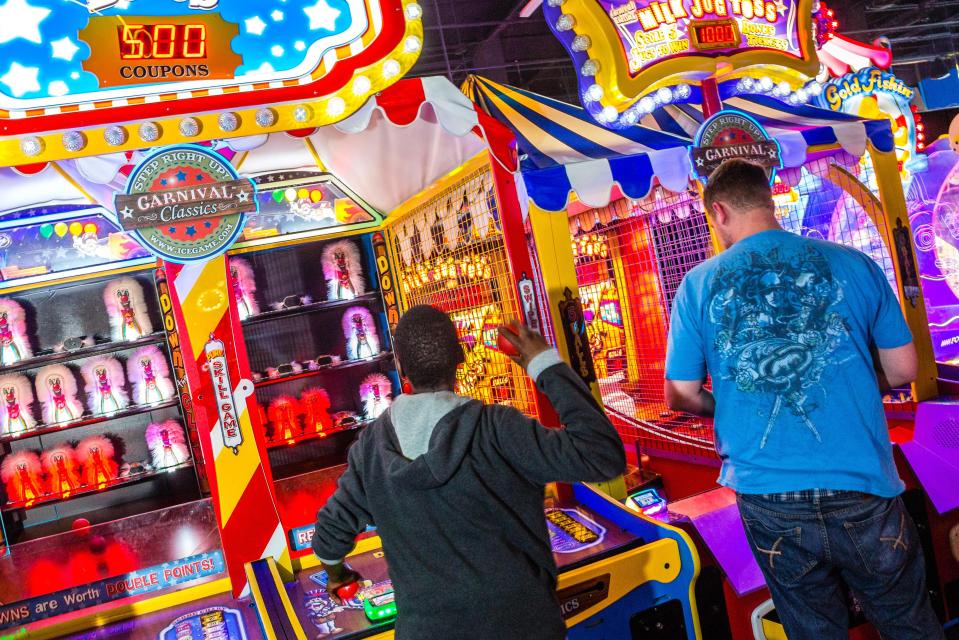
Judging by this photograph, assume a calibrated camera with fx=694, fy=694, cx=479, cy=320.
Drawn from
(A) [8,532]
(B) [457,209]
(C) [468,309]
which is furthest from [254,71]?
(A) [8,532]

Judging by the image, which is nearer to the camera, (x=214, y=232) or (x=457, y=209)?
(x=214, y=232)

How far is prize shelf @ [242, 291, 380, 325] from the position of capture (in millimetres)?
3969

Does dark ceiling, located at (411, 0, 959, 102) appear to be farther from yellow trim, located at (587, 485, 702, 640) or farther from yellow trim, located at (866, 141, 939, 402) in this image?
yellow trim, located at (587, 485, 702, 640)

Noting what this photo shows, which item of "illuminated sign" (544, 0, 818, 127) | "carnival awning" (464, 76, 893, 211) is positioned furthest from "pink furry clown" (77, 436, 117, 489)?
"illuminated sign" (544, 0, 818, 127)

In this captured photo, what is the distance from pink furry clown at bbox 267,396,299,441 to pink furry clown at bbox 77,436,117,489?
3.02 ft

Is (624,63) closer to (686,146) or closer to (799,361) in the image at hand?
(686,146)

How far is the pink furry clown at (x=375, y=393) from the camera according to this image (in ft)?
13.5

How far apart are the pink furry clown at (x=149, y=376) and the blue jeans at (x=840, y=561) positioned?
3400mm

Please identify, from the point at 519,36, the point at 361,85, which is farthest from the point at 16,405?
the point at 519,36

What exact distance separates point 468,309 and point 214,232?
4.62 feet

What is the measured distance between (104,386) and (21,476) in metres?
0.62

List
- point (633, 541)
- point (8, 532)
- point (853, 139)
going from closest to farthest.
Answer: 1. point (633, 541)
2. point (8, 532)
3. point (853, 139)

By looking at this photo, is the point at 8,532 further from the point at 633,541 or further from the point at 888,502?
the point at 888,502

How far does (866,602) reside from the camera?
175cm
